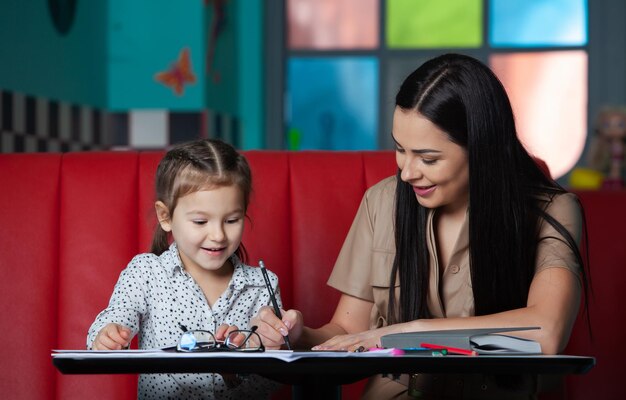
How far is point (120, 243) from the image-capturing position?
2293 millimetres

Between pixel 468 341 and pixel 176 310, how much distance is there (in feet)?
2.40

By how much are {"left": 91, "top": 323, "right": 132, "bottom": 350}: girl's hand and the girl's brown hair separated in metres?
0.32

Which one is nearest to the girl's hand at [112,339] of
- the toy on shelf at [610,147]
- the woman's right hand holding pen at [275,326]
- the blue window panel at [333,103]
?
the woman's right hand holding pen at [275,326]

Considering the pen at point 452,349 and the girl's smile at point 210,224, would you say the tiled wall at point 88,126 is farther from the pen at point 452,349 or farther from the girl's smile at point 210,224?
the pen at point 452,349

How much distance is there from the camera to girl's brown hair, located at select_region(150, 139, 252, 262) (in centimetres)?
193

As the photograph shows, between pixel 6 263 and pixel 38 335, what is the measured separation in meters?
0.18

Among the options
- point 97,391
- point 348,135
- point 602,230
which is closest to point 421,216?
point 602,230

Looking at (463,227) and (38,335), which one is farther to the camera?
(38,335)

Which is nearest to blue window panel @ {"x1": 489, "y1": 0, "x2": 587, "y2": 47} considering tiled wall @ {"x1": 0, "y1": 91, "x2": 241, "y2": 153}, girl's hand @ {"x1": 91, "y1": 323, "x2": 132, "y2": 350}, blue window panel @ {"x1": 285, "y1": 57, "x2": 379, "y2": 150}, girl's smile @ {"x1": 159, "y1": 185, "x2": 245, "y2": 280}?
blue window panel @ {"x1": 285, "y1": 57, "x2": 379, "y2": 150}

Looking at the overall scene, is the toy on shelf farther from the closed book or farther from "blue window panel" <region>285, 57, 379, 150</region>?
the closed book

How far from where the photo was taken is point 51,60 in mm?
4008

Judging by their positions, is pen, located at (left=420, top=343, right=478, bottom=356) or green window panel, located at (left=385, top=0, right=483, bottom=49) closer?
pen, located at (left=420, top=343, right=478, bottom=356)

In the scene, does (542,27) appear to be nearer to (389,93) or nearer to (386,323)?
(389,93)

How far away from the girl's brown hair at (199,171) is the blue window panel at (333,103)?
3.59 m
